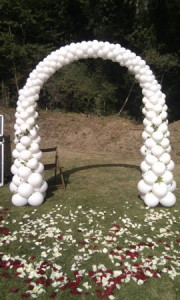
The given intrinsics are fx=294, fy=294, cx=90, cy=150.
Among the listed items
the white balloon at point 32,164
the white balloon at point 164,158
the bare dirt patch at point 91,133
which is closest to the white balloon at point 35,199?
the white balloon at point 32,164

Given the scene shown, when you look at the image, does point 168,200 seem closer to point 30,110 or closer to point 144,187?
point 144,187

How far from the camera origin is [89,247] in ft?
17.7

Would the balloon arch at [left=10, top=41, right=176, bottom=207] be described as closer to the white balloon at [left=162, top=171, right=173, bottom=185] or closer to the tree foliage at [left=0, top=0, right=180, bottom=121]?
the white balloon at [left=162, top=171, right=173, bottom=185]

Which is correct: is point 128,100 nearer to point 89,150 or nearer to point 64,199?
point 89,150

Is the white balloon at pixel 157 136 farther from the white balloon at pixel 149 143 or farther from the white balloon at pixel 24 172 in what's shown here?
the white balloon at pixel 24 172

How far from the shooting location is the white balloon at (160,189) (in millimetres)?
7125

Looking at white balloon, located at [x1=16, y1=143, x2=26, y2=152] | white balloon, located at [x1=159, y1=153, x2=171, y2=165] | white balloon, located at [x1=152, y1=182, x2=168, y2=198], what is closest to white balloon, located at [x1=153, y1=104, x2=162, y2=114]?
white balloon, located at [x1=159, y1=153, x2=171, y2=165]

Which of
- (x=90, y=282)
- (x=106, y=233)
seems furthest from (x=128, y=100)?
(x=90, y=282)

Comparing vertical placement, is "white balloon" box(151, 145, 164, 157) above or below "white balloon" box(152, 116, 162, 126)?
below

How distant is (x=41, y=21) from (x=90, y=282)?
23346 mm

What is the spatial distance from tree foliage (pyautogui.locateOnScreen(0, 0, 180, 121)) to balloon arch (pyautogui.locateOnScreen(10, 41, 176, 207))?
15.2m

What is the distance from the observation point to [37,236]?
5836 millimetres

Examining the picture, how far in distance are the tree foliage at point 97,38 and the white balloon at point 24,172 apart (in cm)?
1590

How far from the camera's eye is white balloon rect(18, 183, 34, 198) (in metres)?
7.25
